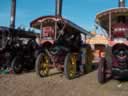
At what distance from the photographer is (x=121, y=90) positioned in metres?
10.0

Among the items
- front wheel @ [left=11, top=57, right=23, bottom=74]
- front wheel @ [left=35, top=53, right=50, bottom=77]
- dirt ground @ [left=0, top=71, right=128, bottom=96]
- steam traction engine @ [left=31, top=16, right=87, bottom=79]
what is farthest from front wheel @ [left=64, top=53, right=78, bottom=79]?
front wheel @ [left=11, top=57, right=23, bottom=74]

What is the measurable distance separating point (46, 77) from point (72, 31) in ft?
8.18

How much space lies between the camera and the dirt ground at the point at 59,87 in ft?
31.2

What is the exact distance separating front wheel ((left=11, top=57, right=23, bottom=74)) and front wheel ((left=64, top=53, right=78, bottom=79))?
2.76m

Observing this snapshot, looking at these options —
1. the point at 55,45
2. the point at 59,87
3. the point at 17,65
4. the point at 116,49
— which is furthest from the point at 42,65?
the point at 116,49

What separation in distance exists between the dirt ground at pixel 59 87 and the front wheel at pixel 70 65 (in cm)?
29

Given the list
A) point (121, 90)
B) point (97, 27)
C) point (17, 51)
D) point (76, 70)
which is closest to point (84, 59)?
point (76, 70)

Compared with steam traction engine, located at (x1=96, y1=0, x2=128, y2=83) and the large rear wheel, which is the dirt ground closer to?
steam traction engine, located at (x1=96, y1=0, x2=128, y2=83)

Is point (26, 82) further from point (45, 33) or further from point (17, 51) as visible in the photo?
→ point (17, 51)

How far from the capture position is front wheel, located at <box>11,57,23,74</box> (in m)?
14.0

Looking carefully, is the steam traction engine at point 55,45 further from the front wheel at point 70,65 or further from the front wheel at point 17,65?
the front wheel at point 17,65

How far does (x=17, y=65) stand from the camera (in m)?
14.3

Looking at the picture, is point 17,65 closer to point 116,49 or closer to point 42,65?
point 42,65

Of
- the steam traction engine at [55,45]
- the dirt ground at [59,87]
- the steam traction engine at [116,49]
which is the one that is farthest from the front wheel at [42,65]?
the steam traction engine at [116,49]
